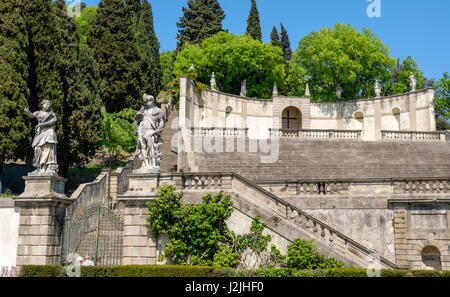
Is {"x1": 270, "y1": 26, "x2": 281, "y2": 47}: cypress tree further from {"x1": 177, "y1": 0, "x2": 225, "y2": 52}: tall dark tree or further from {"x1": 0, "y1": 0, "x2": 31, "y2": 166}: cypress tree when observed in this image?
{"x1": 0, "y1": 0, "x2": 31, "y2": 166}: cypress tree

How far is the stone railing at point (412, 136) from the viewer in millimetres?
30922

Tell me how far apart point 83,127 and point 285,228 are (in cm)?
1519

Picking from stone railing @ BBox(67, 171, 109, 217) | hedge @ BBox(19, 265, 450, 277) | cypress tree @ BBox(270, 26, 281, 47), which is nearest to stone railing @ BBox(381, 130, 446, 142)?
stone railing @ BBox(67, 171, 109, 217)

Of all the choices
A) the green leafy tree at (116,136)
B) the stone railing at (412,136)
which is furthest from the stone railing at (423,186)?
the green leafy tree at (116,136)

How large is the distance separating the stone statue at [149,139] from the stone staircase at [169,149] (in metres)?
6.55

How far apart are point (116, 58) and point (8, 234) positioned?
25.7m

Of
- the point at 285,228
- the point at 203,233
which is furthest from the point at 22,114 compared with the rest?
the point at 285,228

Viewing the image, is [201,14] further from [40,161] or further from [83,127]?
[40,161]

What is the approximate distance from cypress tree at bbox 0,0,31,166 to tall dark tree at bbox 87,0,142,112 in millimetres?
13412

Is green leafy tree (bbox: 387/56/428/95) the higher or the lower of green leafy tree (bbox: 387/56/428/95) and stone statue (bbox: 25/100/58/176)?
the higher

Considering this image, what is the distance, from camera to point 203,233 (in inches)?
517

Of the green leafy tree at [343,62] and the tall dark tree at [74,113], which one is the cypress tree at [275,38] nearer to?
the green leafy tree at [343,62]

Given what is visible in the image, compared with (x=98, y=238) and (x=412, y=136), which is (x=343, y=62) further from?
(x=98, y=238)

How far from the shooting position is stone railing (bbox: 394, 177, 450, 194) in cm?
1653
